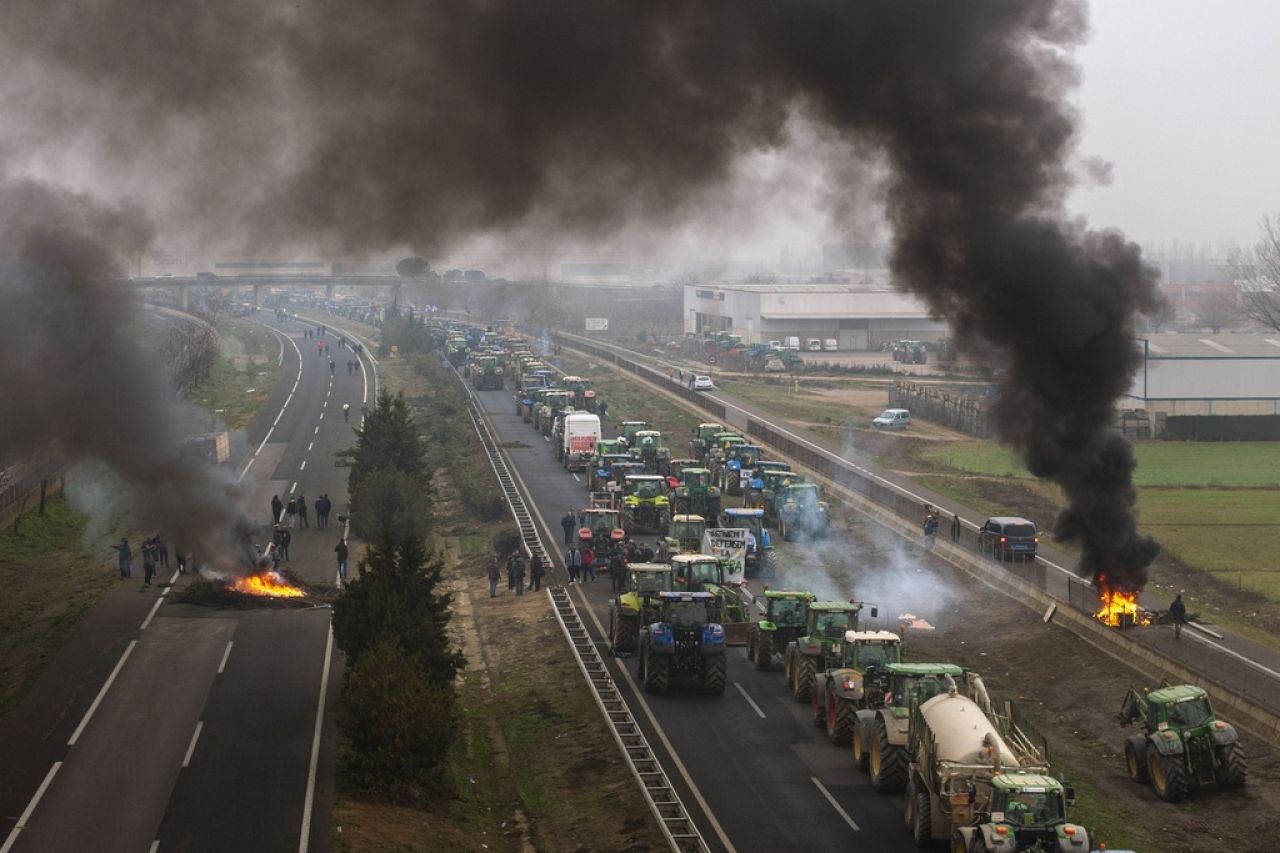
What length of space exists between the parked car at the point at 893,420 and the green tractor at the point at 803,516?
31216 mm

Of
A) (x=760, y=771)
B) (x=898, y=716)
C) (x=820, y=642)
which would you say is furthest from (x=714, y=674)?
(x=898, y=716)

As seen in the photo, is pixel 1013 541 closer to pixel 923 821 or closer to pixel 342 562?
pixel 342 562

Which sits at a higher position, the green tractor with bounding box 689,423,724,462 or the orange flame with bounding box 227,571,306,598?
the green tractor with bounding box 689,423,724,462

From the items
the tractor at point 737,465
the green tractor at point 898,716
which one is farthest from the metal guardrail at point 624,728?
the tractor at point 737,465

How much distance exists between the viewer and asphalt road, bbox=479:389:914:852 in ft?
86.0

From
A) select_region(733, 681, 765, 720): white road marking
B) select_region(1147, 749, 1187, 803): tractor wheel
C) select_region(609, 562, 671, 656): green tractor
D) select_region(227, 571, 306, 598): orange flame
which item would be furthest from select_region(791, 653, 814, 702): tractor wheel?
select_region(227, 571, 306, 598): orange flame

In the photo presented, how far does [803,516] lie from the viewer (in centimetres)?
5562

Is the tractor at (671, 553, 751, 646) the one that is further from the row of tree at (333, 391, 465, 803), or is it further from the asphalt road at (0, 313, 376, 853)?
the asphalt road at (0, 313, 376, 853)

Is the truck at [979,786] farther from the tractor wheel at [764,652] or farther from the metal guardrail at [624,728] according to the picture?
the tractor wheel at [764,652]

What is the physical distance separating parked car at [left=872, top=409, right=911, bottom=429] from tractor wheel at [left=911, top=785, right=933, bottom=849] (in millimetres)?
62546

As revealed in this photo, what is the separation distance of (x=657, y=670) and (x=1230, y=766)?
1283cm

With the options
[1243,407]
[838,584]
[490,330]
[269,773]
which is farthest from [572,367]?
[269,773]

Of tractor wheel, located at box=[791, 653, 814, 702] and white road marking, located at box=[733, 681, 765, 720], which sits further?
tractor wheel, located at box=[791, 653, 814, 702]

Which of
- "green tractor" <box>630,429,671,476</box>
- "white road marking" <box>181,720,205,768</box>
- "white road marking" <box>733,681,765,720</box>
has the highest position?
"green tractor" <box>630,429,671,476</box>
